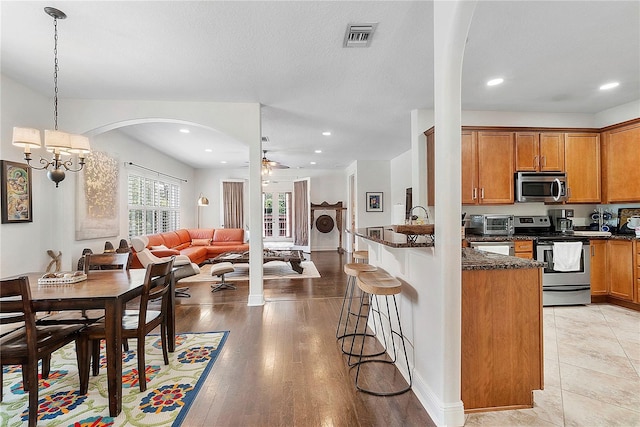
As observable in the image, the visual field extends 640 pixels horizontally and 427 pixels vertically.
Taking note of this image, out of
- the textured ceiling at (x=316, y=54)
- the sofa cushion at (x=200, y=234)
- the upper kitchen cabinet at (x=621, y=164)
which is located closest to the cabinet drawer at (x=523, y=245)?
the upper kitchen cabinet at (x=621, y=164)

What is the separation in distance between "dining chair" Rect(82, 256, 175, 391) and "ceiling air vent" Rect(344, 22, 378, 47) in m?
2.36

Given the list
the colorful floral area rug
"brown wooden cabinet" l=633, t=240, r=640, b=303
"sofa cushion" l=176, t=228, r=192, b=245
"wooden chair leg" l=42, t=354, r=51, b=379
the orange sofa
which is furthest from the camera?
"sofa cushion" l=176, t=228, r=192, b=245

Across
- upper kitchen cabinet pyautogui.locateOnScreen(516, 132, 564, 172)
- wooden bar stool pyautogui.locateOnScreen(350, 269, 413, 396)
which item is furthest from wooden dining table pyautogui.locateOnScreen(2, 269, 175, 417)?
upper kitchen cabinet pyautogui.locateOnScreen(516, 132, 564, 172)

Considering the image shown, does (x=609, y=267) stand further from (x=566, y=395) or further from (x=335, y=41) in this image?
(x=335, y=41)

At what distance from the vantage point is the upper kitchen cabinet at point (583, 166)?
4152 millimetres

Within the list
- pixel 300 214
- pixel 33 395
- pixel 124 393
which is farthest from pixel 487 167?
pixel 300 214

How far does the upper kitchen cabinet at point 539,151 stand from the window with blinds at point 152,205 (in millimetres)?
6818

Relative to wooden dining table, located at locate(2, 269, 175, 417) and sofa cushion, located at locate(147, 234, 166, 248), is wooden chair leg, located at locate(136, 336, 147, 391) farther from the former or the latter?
sofa cushion, located at locate(147, 234, 166, 248)

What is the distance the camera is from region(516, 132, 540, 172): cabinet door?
4.10 meters

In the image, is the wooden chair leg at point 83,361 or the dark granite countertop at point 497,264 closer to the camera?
the dark granite countertop at point 497,264

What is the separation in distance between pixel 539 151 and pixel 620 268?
1829 millimetres

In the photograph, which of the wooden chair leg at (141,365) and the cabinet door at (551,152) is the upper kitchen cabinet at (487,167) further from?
the wooden chair leg at (141,365)

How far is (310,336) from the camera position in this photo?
9.75 ft

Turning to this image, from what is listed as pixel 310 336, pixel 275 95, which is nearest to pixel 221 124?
pixel 275 95
